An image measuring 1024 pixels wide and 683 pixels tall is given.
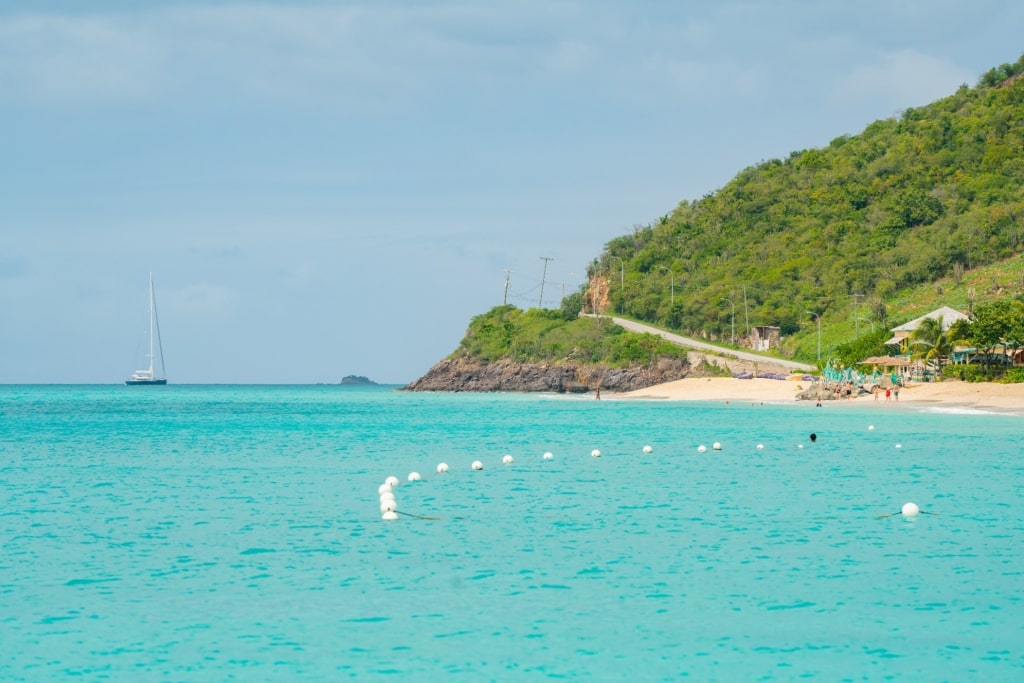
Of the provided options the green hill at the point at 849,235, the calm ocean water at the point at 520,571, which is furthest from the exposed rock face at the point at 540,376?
the calm ocean water at the point at 520,571

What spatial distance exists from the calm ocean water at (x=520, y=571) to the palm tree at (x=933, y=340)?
4915 centimetres

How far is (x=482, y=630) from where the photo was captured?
14.0m

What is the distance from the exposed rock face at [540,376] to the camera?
422ft

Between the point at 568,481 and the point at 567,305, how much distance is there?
13452 centimetres

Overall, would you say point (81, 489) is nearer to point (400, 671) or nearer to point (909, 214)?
point (400, 671)

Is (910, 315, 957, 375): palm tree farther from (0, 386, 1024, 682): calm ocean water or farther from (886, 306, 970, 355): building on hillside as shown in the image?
(0, 386, 1024, 682): calm ocean water

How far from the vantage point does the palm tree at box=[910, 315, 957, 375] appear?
83.1m

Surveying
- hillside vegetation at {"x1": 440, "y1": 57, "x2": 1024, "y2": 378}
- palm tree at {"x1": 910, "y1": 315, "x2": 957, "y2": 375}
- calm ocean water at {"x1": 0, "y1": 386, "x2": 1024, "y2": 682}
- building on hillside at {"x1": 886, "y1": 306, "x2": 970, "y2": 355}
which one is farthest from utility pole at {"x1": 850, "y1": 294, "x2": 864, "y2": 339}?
calm ocean water at {"x1": 0, "y1": 386, "x2": 1024, "y2": 682}

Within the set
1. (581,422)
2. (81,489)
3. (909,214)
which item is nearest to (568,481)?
(81,489)

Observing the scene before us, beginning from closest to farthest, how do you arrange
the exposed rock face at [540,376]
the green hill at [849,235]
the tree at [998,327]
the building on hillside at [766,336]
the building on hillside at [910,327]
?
the tree at [998,327]
the building on hillside at [910,327]
the green hill at [849,235]
the exposed rock face at [540,376]
the building on hillside at [766,336]

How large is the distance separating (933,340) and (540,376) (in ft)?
226

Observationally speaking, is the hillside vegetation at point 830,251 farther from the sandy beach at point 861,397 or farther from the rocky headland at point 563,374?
the sandy beach at point 861,397

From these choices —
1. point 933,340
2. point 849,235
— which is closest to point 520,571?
point 933,340

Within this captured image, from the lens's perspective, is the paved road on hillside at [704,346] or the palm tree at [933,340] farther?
the paved road on hillside at [704,346]
